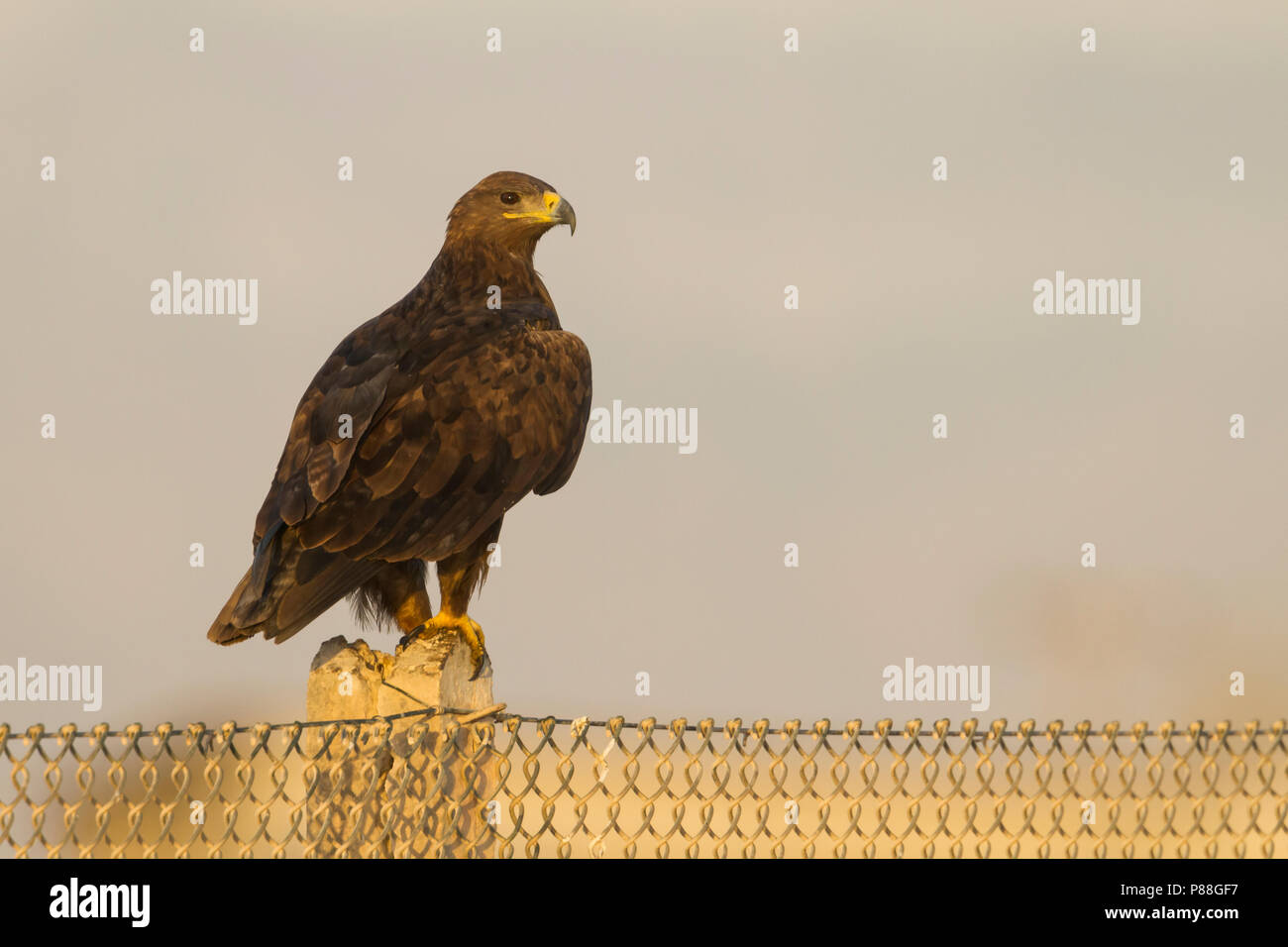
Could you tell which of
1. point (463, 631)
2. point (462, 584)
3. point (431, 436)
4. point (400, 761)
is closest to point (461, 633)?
point (463, 631)

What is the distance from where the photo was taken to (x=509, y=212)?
7805 millimetres

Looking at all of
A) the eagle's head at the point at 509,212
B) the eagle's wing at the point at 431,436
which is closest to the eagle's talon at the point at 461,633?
the eagle's wing at the point at 431,436

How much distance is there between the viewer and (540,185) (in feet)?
26.0

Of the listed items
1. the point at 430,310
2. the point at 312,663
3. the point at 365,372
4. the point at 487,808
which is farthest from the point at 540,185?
the point at 487,808

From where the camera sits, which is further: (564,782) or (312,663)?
(312,663)

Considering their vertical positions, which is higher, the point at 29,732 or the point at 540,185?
the point at 540,185

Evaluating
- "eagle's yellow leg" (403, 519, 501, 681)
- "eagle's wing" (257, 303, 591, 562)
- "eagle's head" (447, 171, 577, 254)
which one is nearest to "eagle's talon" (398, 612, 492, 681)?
"eagle's yellow leg" (403, 519, 501, 681)

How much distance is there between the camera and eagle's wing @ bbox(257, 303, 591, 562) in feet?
19.5

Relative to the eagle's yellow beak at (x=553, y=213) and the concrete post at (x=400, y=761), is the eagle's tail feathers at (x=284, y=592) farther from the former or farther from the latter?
the eagle's yellow beak at (x=553, y=213)

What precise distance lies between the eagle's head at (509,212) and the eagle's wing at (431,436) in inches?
28.6

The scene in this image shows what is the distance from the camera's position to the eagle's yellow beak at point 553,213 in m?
7.80

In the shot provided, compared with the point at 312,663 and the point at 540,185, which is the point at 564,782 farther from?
the point at 540,185

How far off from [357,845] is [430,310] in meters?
3.54

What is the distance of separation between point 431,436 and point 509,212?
1948 mm
